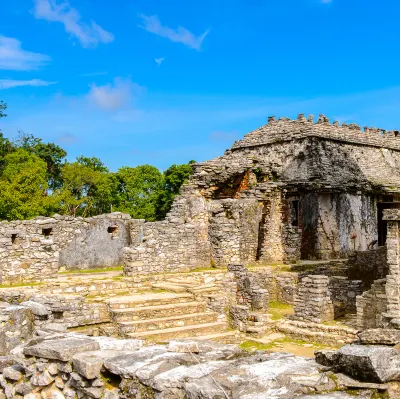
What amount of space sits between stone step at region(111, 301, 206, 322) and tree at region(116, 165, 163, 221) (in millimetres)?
29492

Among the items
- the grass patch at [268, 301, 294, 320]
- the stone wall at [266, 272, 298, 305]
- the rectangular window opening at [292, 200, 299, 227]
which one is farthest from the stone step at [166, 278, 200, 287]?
the rectangular window opening at [292, 200, 299, 227]

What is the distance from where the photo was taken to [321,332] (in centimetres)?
1188

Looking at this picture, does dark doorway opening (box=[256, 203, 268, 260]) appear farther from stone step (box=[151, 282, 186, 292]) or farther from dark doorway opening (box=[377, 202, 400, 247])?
stone step (box=[151, 282, 186, 292])

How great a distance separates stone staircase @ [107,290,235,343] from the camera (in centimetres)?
1062

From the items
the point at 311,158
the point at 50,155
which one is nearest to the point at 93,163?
the point at 50,155

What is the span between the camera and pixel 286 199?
20750 millimetres

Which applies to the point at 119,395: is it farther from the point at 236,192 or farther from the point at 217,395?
the point at 236,192

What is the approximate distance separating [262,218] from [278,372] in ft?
53.1

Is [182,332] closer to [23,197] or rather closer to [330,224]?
[330,224]

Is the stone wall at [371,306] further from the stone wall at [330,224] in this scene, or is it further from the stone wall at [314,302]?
the stone wall at [330,224]

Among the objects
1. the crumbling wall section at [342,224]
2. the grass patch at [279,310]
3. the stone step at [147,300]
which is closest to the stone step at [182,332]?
the stone step at [147,300]

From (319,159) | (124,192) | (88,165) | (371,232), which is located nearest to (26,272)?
(319,159)

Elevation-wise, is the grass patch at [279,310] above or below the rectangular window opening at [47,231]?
below

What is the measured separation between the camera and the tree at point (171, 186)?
1587 inches
